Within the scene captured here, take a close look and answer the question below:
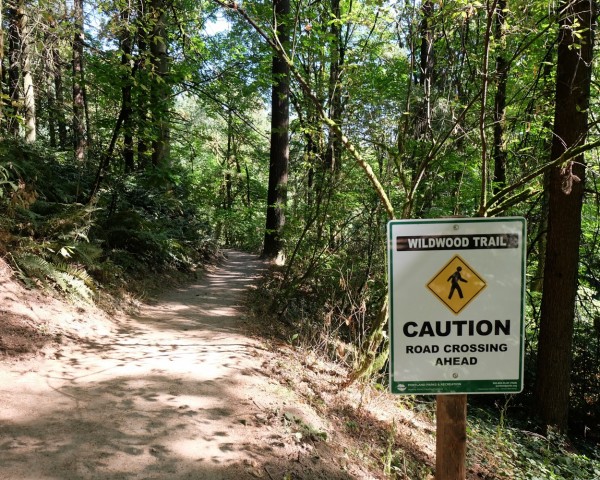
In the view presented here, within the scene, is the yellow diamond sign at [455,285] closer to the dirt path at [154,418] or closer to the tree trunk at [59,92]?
the dirt path at [154,418]

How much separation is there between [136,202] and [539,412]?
373 inches

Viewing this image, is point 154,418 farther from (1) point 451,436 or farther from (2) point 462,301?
(2) point 462,301

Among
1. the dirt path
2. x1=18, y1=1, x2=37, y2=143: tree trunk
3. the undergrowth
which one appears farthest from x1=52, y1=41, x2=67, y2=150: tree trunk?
the dirt path

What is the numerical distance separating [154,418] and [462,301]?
Answer: 288 centimetres

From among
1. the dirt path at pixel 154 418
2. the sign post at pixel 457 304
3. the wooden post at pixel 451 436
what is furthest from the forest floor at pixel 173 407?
the sign post at pixel 457 304

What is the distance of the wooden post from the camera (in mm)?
1833

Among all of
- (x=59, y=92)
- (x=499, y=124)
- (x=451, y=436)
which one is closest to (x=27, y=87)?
(x=59, y=92)

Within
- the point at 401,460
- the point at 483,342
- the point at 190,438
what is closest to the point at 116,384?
the point at 190,438

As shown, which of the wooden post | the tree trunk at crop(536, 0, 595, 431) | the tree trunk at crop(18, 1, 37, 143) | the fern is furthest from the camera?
the tree trunk at crop(18, 1, 37, 143)

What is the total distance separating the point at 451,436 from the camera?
6.11 ft

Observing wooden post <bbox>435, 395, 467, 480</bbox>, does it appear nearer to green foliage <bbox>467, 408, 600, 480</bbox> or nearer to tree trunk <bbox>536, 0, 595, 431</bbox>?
green foliage <bbox>467, 408, 600, 480</bbox>

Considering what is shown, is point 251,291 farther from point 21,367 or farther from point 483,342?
point 483,342

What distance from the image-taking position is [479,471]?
4.26 meters

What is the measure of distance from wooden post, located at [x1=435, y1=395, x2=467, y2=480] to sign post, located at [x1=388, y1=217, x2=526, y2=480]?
0.13 m
